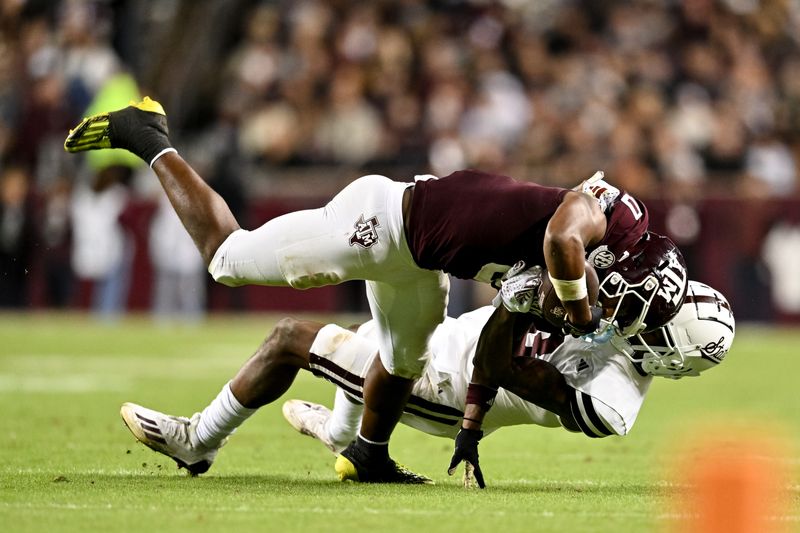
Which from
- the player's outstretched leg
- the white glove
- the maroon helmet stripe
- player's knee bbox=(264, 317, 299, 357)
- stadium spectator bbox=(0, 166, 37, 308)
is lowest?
stadium spectator bbox=(0, 166, 37, 308)

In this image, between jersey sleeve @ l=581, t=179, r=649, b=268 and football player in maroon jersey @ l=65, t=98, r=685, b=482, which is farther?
jersey sleeve @ l=581, t=179, r=649, b=268

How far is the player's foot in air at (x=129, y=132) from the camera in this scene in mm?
6500

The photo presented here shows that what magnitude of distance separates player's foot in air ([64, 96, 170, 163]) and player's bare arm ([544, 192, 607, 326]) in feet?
6.63

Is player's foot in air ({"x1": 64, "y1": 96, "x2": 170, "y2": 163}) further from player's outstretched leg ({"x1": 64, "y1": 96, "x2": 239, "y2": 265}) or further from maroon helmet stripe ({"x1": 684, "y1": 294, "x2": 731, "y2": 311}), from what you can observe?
maroon helmet stripe ({"x1": 684, "y1": 294, "x2": 731, "y2": 311})

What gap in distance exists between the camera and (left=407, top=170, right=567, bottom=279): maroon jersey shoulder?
18.3 ft

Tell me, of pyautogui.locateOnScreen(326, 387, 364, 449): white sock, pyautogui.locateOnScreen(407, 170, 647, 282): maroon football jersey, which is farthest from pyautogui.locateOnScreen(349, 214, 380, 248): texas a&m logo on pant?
pyautogui.locateOnScreen(326, 387, 364, 449): white sock

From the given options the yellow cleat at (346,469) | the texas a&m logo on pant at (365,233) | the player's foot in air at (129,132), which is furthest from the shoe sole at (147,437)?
the texas a&m logo on pant at (365,233)

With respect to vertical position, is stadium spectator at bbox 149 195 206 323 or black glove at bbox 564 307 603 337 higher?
black glove at bbox 564 307 603 337

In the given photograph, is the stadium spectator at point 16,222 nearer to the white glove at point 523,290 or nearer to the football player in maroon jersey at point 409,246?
the football player in maroon jersey at point 409,246

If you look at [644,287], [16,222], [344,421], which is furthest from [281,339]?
[16,222]

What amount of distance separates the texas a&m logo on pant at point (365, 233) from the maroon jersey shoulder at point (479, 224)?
141 millimetres

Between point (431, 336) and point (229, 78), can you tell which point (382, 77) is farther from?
point (431, 336)

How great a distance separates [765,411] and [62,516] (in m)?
5.80

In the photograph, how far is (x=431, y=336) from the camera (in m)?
6.03
